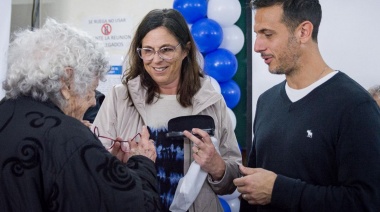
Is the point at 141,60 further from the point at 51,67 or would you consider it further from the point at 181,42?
the point at 51,67

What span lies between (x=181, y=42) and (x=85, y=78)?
2.51ft

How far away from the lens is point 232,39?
3506 mm

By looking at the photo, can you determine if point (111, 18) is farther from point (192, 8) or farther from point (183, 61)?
point (183, 61)

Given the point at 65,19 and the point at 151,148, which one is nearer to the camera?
the point at 151,148

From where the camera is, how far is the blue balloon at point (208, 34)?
3322 millimetres

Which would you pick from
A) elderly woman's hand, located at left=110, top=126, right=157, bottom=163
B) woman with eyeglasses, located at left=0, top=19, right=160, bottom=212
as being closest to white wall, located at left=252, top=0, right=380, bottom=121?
elderly woman's hand, located at left=110, top=126, right=157, bottom=163

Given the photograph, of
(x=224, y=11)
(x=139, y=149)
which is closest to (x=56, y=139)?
(x=139, y=149)

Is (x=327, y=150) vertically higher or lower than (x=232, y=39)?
lower

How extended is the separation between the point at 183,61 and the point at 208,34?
1300 mm

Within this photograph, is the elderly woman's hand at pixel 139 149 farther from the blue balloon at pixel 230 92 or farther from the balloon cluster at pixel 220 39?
the blue balloon at pixel 230 92

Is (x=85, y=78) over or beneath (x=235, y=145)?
over

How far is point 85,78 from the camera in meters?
1.29

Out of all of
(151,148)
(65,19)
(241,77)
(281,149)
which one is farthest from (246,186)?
(65,19)

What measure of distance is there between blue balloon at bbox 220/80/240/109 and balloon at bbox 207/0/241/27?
1.64ft
